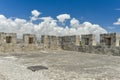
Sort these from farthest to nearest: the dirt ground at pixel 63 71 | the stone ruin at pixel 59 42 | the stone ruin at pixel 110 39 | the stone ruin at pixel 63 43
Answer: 1. the stone ruin at pixel 59 42
2. the stone ruin at pixel 63 43
3. the stone ruin at pixel 110 39
4. the dirt ground at pixel 63 71

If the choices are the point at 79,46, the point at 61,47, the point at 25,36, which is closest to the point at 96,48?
the point at 79,46

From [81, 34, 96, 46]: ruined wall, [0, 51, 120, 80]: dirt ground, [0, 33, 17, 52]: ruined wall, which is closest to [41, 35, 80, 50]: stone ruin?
[81, 34, 96, 46]: ruined wall

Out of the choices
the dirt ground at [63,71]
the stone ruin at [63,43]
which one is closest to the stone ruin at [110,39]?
the stone ruin at [63,43]

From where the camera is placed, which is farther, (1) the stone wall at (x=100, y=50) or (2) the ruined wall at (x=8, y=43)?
(2) the ruined wall at (x=8, y=43)

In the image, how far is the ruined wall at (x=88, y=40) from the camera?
17359 millimetres

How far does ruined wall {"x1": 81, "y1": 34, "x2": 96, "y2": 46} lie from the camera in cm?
1736

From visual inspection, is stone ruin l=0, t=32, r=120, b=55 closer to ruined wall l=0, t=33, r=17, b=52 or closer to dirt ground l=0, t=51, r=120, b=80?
ruined wall l=0, t=33, r=17, b=52

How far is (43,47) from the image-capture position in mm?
20062

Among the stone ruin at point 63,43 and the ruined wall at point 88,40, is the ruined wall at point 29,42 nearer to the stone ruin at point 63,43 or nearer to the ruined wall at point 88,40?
the stone ruin at point 63,43

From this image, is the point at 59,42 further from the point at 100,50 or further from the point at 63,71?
the point at 63,71

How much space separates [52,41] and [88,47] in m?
4.50

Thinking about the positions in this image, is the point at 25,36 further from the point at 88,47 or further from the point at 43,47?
A: the point at 88,47

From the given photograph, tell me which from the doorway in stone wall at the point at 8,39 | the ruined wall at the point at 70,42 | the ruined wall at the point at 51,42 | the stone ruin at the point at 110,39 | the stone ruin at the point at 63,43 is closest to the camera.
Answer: the stone ruin at the point at 110,39

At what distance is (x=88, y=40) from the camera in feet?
59.0
